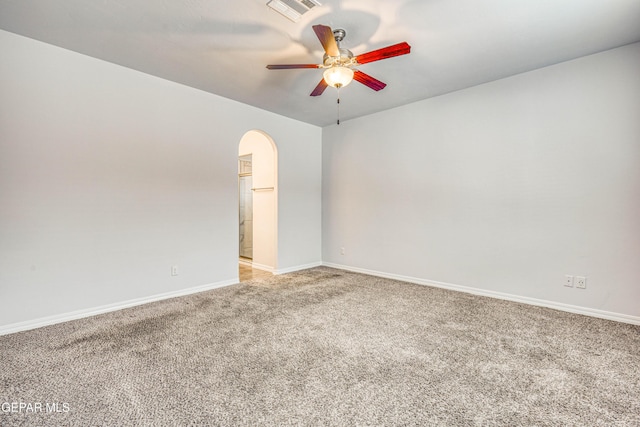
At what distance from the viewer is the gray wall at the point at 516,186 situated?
287cm

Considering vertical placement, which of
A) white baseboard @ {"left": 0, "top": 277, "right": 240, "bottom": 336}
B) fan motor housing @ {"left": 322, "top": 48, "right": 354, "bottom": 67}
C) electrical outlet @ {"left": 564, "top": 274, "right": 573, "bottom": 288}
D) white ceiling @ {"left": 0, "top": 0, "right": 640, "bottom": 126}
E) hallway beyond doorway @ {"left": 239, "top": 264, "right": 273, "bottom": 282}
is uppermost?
white ceiling @ {"left": 0, "top": 0, "right": 640, "bottom": 126}

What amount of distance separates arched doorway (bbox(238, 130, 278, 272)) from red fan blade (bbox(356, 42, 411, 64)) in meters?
2.68

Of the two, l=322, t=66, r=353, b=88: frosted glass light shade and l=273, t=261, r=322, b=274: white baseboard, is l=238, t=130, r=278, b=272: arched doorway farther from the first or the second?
l=322, t=66, r=353, b=88: frosted glass light shade

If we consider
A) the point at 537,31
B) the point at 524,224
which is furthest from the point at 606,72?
the point at 524,224

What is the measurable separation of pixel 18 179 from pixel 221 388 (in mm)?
2715

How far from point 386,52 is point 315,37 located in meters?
0.79

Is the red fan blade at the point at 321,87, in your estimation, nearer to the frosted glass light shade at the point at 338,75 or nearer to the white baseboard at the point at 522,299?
the frosted glass light shade at the point at 338,75

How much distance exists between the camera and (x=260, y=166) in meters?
5.36

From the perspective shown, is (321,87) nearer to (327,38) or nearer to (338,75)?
(338,75)

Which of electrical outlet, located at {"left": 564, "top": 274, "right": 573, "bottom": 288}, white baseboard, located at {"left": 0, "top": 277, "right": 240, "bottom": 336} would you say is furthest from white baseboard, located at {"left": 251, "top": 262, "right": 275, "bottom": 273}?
electrical outlet, located at {"left": 564, "top": 274, "right": 573, "bottom": 288}

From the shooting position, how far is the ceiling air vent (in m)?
2.19

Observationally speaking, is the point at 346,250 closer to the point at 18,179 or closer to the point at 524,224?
the point at 524,224

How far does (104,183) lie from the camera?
309cm

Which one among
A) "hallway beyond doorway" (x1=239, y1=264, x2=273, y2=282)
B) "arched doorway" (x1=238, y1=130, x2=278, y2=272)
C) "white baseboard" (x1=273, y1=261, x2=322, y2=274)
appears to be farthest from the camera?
"arched doorway" (x1=238, y1=130, x2=278, y2=272)
